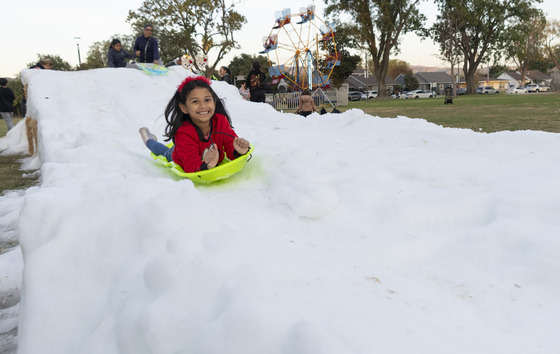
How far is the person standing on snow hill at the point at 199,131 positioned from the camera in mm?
3295

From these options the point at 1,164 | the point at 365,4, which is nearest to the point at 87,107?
the point at 1,164

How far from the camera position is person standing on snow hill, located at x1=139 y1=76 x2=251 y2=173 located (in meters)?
3.29

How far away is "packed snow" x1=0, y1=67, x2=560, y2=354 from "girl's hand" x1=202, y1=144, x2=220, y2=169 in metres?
0.24

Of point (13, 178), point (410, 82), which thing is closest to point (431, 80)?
point (410, 82)

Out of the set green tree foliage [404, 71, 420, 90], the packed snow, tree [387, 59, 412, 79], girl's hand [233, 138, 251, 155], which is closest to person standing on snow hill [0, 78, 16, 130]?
the packed snow

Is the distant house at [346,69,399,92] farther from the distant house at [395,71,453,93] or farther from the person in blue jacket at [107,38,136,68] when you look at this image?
the person in blue jacket at [107,38,136,68]

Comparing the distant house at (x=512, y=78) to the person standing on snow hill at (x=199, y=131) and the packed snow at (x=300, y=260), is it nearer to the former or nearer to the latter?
the person standing on snow hill at (x=199, y=131)

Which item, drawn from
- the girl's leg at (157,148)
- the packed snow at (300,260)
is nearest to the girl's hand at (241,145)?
the packed snow at (300,260)

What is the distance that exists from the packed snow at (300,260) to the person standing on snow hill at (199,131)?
0.32 metres

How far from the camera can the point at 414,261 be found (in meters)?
1.93

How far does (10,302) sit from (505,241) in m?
2.75

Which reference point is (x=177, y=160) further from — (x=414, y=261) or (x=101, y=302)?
(x=414, y=261)

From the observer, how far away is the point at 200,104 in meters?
3.43

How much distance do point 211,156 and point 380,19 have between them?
3755cm
